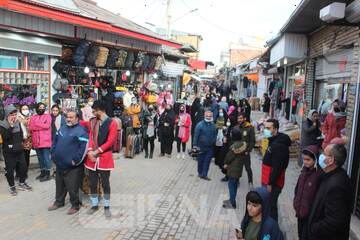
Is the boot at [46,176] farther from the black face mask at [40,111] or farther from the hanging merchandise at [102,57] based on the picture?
the hanging merchandise at [102,57]

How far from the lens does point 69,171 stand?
21.1ft

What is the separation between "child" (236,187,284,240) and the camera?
3527 millimetres

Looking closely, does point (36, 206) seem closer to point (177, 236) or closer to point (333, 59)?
point (177, 236)

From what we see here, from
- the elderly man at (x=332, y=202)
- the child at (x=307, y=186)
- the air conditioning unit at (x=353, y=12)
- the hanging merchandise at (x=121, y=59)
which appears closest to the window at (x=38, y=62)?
the hanging merchandise at (x=121, y=59)

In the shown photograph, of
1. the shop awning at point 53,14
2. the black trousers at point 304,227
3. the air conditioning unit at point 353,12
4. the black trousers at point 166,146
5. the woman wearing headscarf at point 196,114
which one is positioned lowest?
the black trousers at point 166,146

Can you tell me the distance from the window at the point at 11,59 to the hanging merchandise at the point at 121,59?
4.41 m

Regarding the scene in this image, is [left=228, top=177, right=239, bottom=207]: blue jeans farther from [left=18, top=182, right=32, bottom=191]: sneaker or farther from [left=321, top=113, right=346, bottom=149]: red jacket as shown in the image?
[left=18, top=182, right=32, bottom=191]: sneaker

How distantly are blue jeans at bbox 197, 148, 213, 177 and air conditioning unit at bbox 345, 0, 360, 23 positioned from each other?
3.96 meters

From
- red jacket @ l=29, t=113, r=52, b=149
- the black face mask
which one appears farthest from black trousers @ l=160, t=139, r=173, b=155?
the black face mask

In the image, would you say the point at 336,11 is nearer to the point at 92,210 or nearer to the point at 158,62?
the point at 92,210

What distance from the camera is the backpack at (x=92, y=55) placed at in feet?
38.5

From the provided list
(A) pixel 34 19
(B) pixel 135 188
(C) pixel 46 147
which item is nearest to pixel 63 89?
(A) pixel 34 19

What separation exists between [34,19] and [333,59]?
7.23 meters

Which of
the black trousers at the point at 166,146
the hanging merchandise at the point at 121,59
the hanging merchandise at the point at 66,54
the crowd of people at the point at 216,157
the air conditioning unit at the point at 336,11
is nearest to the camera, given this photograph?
the crowd of people at the point at 216,157
